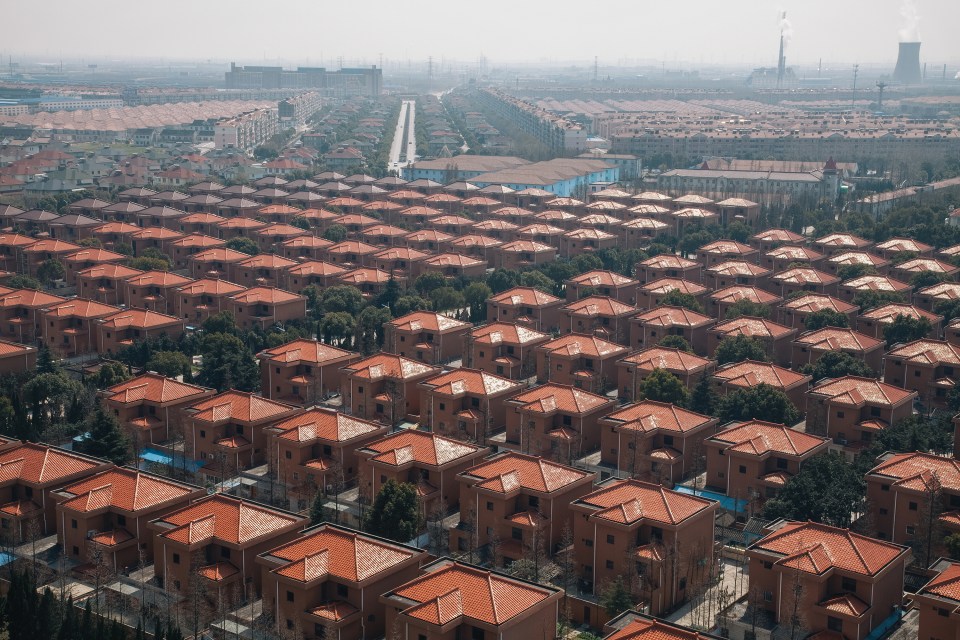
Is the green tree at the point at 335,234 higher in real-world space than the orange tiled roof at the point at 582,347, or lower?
higher

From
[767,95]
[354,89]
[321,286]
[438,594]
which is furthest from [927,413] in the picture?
[354,89]

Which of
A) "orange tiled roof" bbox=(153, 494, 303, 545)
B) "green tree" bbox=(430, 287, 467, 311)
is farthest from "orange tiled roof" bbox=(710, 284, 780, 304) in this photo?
"orange tiled roof" bbox=(153, 494, 303, 545)

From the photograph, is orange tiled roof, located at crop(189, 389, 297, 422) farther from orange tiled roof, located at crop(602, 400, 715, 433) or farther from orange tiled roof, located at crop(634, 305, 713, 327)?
orange tiled roof, located at crop(634, 305, 713, 327)

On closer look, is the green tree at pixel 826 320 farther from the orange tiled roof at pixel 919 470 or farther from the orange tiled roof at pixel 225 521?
the orange tiled roof at pixel 225 521

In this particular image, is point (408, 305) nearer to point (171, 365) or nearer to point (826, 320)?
point (171, 365)

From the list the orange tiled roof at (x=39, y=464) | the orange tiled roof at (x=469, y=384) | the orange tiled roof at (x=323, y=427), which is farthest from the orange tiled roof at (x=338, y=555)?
the orange tiled roof at (x=469, y=384)

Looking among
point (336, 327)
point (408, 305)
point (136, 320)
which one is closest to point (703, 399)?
point (336, 327)
